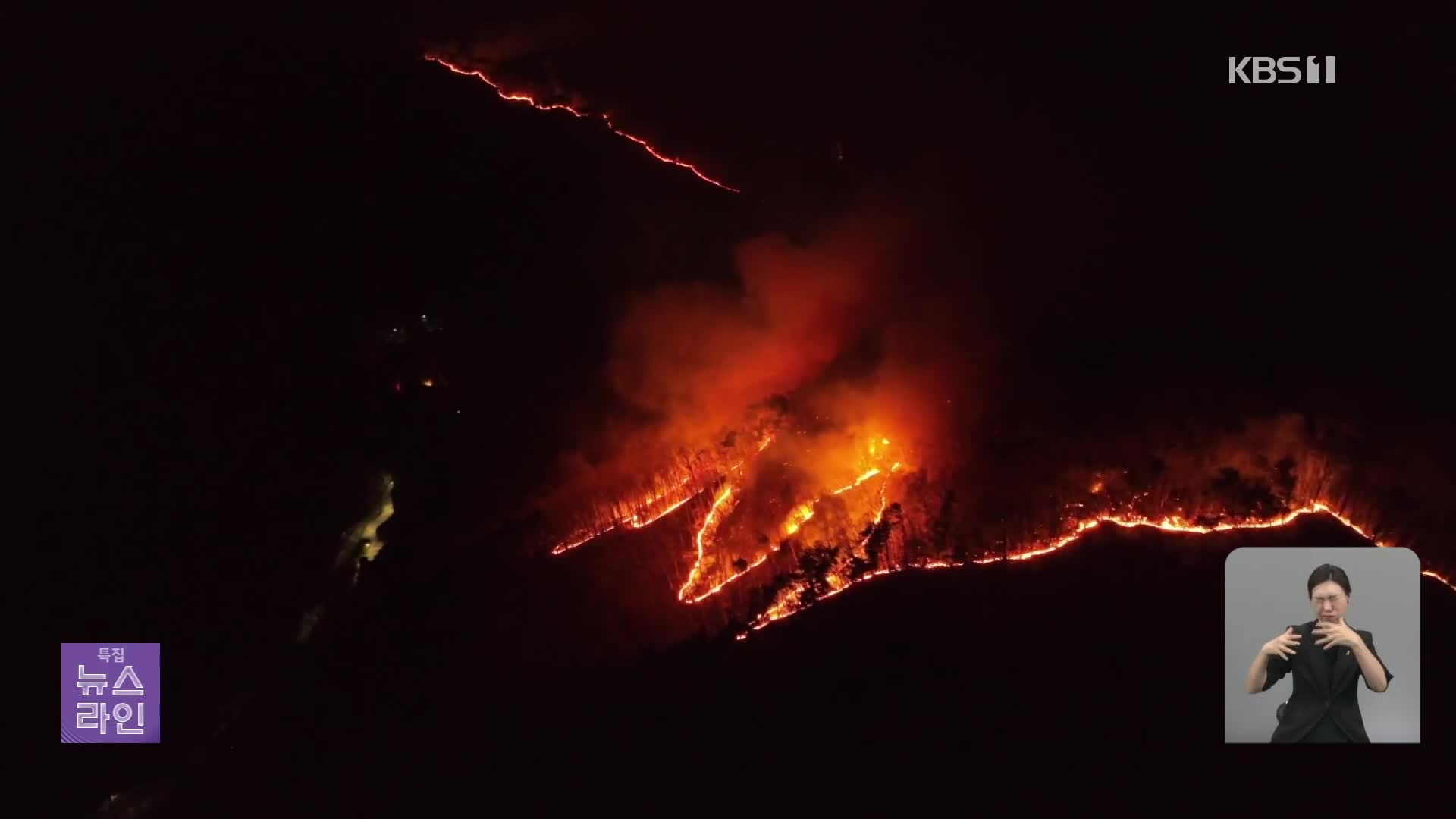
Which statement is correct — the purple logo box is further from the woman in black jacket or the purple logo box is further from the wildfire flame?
the woman in black jacket

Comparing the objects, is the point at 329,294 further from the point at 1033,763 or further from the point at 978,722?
the point at 1033,763

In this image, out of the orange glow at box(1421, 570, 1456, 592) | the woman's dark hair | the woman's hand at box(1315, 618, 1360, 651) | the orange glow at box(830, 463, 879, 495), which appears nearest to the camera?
the woman's hand at box(1315, 618, 1360, 651)

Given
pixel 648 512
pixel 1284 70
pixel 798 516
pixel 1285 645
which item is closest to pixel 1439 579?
pixel 1285 645

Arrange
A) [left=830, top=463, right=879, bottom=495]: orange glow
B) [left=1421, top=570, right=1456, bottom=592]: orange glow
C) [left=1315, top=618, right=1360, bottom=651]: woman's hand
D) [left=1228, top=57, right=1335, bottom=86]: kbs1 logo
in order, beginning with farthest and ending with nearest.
Answer: 1. [left=830, top=463, right=879, bottom=495]: orange glow
2. [left=1228, top=57, right=1335, bottom=86]: kbs1 logo
3. [left=1421, top=570, right=1456, bottom=592]: orange glow
4. [left=1315, top=618, right=1360, bottom=651]: woman's hand

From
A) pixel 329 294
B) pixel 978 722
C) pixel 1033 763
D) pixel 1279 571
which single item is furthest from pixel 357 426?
pixel 1279 571

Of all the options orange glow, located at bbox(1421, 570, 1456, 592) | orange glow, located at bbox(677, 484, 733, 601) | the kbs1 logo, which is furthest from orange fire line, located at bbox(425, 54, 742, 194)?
orange glow, located at bbox(1421, 570, 1456, 592)

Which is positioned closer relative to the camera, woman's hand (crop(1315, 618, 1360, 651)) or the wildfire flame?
woman's hand (crop(1315, 618, 1360, 651))

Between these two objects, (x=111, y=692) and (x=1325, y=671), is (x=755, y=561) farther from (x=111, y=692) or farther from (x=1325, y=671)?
(x=111, y=692)

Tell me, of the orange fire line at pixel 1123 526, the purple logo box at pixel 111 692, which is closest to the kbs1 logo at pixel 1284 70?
the orange fire line at pixel 1123 526
